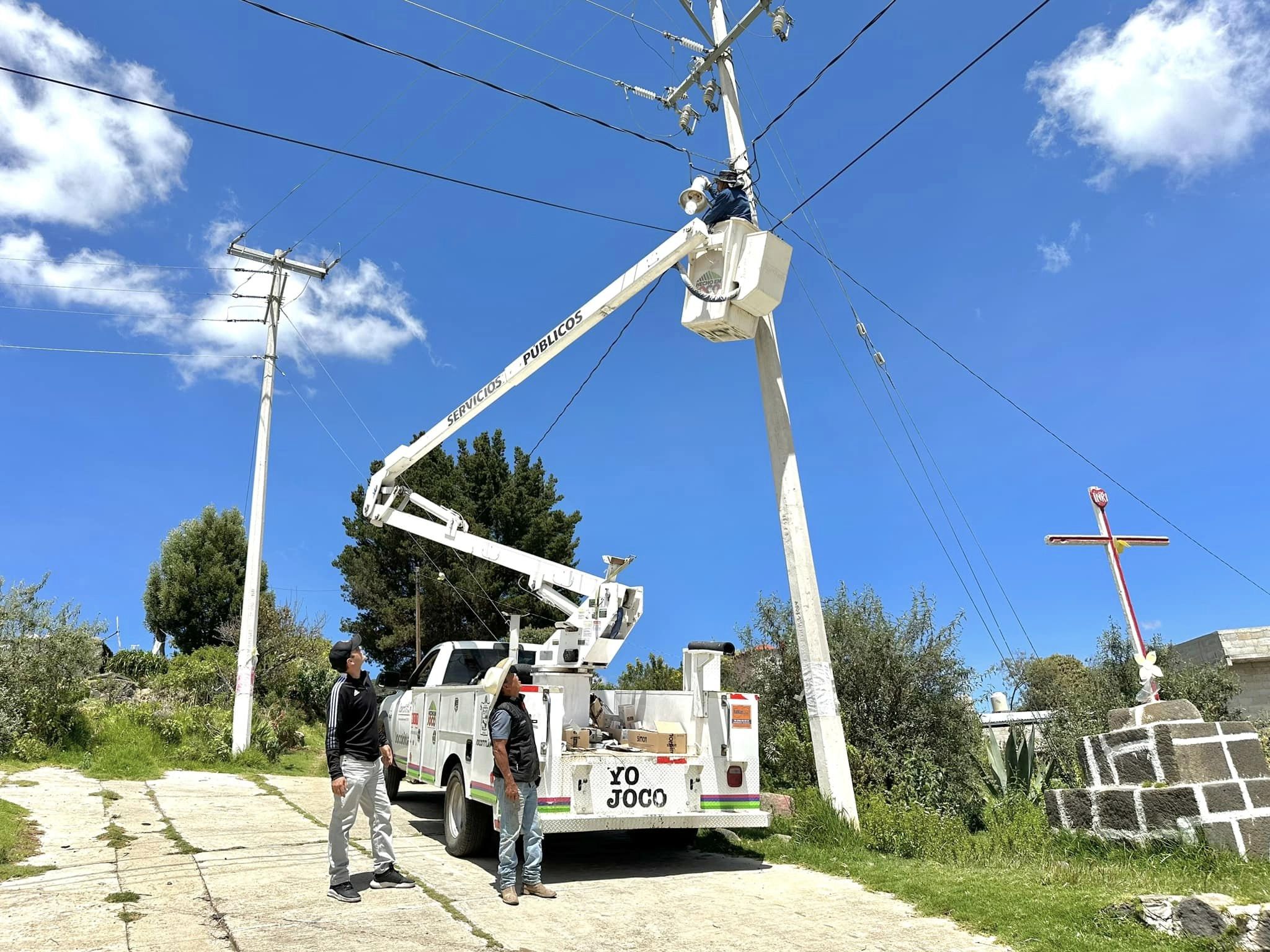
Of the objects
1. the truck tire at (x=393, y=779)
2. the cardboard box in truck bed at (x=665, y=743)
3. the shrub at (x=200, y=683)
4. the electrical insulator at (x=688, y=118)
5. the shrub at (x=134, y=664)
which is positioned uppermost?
the electrical insulator at (x=688, y=118)

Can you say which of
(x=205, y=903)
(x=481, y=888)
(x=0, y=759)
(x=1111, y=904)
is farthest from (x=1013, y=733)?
(x=0, y=759)

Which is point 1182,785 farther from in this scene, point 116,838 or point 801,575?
point 116,838

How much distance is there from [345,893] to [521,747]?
1598mm

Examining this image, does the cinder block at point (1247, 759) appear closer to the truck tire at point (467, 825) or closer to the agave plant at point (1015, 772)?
the agave plant at point (1015, 772)

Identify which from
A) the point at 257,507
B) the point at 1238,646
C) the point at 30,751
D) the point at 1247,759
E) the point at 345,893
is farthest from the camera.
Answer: the point at 1238,646

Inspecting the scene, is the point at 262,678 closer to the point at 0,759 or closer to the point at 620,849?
the point at 0,759

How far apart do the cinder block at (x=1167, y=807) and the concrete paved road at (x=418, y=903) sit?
2538mm

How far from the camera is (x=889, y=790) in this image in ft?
32.9

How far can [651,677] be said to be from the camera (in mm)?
17719

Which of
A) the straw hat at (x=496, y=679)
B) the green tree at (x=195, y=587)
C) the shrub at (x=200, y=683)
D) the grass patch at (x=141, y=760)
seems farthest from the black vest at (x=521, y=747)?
the green tree at (x=195, y=587)

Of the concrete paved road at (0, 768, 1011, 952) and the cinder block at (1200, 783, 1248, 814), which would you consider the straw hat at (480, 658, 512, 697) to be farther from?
the cinder block at (1200, 783, 1248, 814)

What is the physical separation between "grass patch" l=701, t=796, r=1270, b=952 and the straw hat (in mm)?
3336

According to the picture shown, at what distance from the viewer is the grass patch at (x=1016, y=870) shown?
5223 mm

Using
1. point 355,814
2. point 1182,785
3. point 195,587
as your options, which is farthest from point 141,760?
point 195,587
